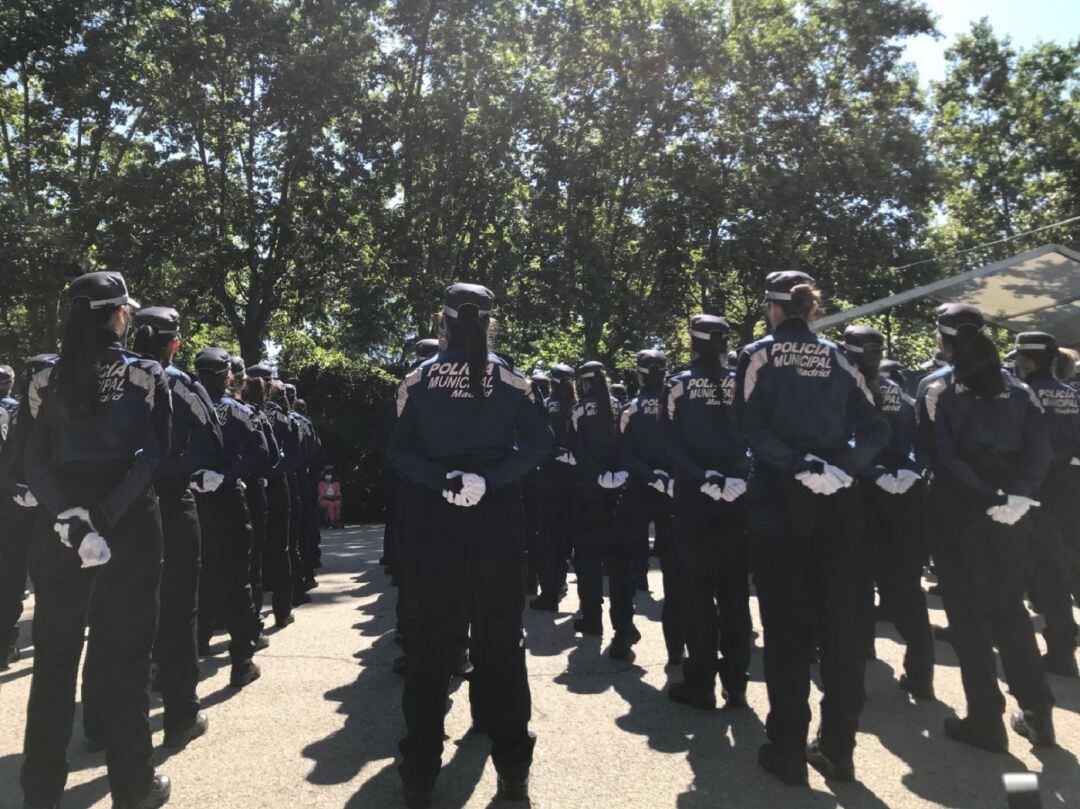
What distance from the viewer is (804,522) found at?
4.08m

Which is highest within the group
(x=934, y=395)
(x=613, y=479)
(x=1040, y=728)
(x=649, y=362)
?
(x=649, y=362)

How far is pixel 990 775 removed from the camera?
4.06m

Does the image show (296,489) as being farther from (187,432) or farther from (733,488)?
(733,488)

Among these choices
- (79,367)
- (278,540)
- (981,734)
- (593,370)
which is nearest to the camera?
(79,367)

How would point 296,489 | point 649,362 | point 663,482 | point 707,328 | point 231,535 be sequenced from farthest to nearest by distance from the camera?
point 296,489 < point 649,362 < point 663,482 < point 231,535 < point 707,328

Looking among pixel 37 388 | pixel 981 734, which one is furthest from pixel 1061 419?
pixel 37 388

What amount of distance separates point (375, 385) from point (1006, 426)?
620 inches

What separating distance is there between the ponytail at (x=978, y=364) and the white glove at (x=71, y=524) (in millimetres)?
4507

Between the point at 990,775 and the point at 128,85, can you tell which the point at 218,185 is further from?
the point at 990,775

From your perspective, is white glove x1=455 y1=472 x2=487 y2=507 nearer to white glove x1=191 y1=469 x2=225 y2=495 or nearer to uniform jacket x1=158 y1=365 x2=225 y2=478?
uniform jacket x1=158 y1=365 x2=225 y2=478

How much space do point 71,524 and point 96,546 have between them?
13 cm

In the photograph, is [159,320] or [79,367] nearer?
[79,367]

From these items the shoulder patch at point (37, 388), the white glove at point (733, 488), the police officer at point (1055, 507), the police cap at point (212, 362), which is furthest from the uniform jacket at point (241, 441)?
the police officer at point (1055, 507)

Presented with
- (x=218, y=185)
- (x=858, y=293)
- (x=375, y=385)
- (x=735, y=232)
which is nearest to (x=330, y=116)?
(x=218, y=185)
